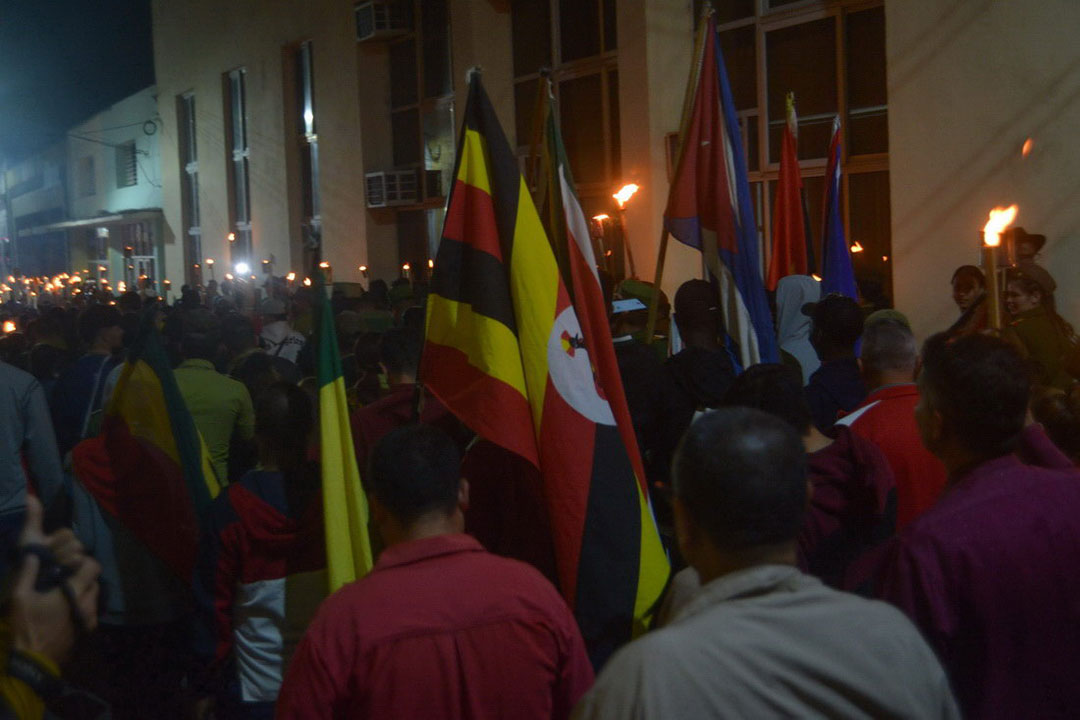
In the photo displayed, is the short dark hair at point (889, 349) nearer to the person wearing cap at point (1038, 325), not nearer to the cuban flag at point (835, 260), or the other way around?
the person wearing cap at point (1038, 325)

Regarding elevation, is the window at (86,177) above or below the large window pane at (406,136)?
above

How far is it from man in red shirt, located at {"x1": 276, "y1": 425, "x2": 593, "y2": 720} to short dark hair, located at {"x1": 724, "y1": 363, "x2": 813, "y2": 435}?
3.90 feet

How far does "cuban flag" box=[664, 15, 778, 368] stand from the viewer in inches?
226

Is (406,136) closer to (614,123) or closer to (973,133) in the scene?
(614,123)

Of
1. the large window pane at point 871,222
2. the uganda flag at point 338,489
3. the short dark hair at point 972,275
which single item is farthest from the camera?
the large window pane at point 871,222

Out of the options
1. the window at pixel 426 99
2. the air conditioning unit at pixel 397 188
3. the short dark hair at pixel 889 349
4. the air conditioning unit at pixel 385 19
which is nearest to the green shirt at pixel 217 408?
the short dark hair at pixel 889 349

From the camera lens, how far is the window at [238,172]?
27781mm

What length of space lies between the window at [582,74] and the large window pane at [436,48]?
10.5ft

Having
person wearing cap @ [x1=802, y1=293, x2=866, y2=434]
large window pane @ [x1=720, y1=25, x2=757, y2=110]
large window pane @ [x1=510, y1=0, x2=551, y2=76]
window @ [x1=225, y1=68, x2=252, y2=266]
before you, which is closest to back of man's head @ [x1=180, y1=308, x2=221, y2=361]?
person wearing cap @ [x1=802, y1=293, x2=866, y2=434]

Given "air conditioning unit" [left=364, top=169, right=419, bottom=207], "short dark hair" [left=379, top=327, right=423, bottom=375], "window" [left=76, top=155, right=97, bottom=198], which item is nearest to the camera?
"short dark hair" [left=379, top=327, right=423, bottom=375]

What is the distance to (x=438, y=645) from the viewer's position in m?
2.51

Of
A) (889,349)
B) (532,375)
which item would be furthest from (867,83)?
(532,375)

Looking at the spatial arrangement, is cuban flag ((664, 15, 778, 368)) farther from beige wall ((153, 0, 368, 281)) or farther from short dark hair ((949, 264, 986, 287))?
beige wall ((153, 0, 368, 281))

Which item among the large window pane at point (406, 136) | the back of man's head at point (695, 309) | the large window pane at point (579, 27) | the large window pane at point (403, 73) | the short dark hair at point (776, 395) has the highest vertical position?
the large window pane at point (403, 73)
